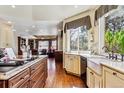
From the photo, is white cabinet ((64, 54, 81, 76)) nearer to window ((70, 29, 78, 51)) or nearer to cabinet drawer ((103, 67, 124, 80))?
window ((70, 29, 78, 51))

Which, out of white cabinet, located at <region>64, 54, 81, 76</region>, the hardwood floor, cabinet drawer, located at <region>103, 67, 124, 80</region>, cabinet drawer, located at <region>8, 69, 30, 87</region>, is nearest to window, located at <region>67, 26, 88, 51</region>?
white cabinet, located at <region>64, 54, 81, 76</region>

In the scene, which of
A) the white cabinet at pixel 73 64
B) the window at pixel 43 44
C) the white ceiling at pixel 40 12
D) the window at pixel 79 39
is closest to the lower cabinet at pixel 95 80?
the white cabinet at pixel 73 64

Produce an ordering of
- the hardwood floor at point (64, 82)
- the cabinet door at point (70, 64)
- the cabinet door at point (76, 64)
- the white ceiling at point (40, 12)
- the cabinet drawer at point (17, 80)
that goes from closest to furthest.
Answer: the cabinet drawer at point (17, 80) → the hardwood floor at point (64, 82) → the white ceiling at point (40, 12) → the cabinet door at point (76, 64) → the cabinet door at point (70, 64)

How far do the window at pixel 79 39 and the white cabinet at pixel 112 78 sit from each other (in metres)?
3.99

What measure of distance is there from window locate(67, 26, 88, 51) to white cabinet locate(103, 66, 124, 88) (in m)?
3.99

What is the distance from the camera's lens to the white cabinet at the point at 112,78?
85.1 inches

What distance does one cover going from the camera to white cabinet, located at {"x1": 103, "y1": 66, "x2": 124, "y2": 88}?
7.09 ft

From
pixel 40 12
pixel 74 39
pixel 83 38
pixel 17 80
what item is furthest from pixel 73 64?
pixel 17 80

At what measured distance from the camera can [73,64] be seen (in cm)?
647

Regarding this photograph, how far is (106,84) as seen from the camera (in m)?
2.78

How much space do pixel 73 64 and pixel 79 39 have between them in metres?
1.30

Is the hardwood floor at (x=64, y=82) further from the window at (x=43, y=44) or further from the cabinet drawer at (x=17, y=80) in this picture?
the window at (x=43, y=44)

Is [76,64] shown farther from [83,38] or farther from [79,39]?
[79,39]

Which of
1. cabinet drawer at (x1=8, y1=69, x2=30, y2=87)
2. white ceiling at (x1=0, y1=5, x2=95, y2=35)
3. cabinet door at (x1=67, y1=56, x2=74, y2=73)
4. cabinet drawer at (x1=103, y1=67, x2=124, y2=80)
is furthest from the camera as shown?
cabinet door at (x1=67, y1=56, x2=74, y2=73)
